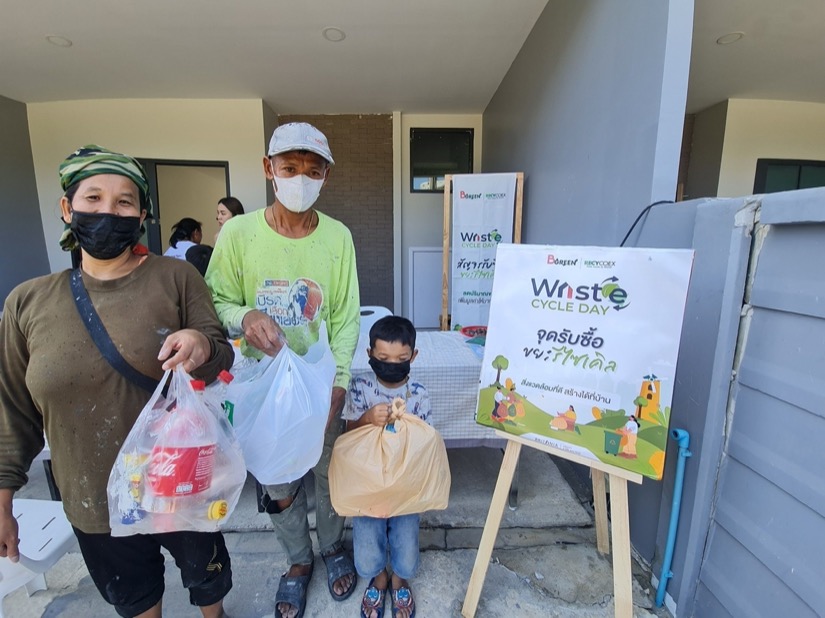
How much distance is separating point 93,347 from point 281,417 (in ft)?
1.80

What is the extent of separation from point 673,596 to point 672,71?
2.28m

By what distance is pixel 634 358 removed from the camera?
133 cm

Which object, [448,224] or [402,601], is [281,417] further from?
[448,224]

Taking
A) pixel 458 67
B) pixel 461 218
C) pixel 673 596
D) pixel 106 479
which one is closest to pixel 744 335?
pixel 673 596

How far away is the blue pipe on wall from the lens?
5.03ft

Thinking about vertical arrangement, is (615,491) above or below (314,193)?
below

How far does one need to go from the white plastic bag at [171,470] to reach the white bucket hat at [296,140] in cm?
82

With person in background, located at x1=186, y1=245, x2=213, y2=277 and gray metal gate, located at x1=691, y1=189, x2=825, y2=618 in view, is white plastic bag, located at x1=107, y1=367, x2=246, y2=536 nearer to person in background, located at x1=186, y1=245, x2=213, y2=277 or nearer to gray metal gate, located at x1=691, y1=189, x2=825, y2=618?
gray metal gate, located at x1=691, y1=189, x2=825, y2=618

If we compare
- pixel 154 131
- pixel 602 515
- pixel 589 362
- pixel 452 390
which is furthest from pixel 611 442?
pixel 154 131

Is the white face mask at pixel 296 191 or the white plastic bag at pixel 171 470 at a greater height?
the white face mask at pixel 296 191

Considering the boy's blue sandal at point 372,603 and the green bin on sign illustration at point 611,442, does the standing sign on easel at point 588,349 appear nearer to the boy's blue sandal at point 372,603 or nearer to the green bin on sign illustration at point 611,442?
the green bin on sign illustration at point 611,442

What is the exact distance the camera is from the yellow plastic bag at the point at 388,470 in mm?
1390

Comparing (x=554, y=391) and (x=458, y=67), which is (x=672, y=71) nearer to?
(x=554, y=391)

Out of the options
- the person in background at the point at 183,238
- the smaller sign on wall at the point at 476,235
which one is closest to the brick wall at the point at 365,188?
the person in background at the point at 183,238
